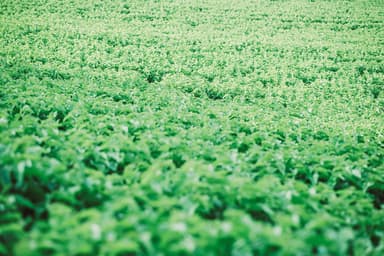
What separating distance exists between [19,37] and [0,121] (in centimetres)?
974

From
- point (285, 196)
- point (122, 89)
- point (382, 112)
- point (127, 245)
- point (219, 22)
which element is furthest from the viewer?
point (219, 22)

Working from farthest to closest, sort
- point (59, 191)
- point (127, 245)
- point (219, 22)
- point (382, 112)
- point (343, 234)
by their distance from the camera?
point (219, 22)
point (382, 112)
point (59, 191)
point (343, 234)
point (127, 245)

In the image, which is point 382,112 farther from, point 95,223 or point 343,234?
point 95,223

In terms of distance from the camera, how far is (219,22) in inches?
725

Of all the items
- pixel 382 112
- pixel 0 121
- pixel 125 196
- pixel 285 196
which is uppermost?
pixel 0 121

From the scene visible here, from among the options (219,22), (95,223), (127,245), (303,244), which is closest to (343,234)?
(303,244)

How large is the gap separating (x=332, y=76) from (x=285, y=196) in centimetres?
931

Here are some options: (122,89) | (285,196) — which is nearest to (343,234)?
(285,196)

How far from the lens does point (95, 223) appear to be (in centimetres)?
256

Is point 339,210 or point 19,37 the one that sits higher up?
point 19,37

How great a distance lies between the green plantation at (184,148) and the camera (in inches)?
104

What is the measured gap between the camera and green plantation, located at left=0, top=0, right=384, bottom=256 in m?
2.64

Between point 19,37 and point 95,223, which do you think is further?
point 19,37

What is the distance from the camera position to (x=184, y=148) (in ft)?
14.1
